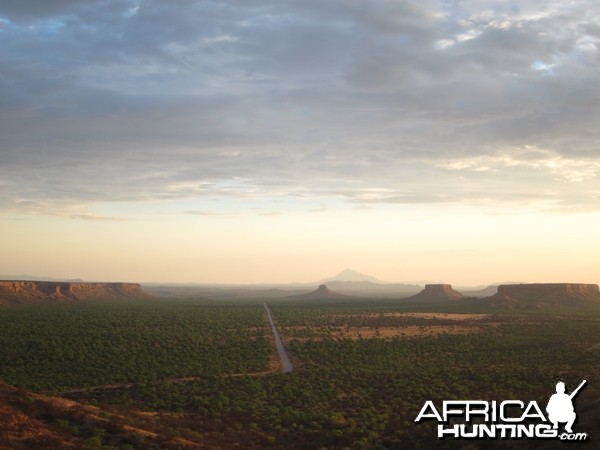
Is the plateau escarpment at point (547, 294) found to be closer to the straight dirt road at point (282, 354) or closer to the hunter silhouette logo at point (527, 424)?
A: the straight dirt road at point (282, 354)

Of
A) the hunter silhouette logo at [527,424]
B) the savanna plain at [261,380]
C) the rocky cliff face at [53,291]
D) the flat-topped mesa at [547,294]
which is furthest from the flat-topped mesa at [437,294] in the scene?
the hunter silhouette logo at [527,424]

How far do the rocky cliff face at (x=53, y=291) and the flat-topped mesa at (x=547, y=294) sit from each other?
120 meters

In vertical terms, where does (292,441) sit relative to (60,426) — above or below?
below

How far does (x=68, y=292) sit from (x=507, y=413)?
152 metres

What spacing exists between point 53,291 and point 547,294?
141 metres

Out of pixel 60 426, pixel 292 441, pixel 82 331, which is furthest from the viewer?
pixel 82 331

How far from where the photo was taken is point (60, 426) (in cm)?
2148

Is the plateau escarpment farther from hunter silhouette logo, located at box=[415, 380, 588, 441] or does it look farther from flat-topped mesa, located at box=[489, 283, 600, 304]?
hunter silhouette logo, located at box=[415, 380, 588, 441]

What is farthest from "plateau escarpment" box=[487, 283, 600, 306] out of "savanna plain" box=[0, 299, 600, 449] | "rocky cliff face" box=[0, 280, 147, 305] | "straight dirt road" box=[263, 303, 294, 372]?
"rocky cliff face" box=[0, 280, 147, 305]

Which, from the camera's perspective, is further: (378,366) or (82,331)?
(82,331)

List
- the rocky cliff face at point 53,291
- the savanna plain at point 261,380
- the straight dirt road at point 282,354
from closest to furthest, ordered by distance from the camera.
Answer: the savanna plain at point 261,380 < the straight dirt road at point 282,354 < the rocky cliff face at point 53,291

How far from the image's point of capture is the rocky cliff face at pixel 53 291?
13012cm

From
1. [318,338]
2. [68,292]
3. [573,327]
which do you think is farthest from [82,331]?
[68,292]

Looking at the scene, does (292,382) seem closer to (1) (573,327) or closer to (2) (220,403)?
(2) (220,403)
